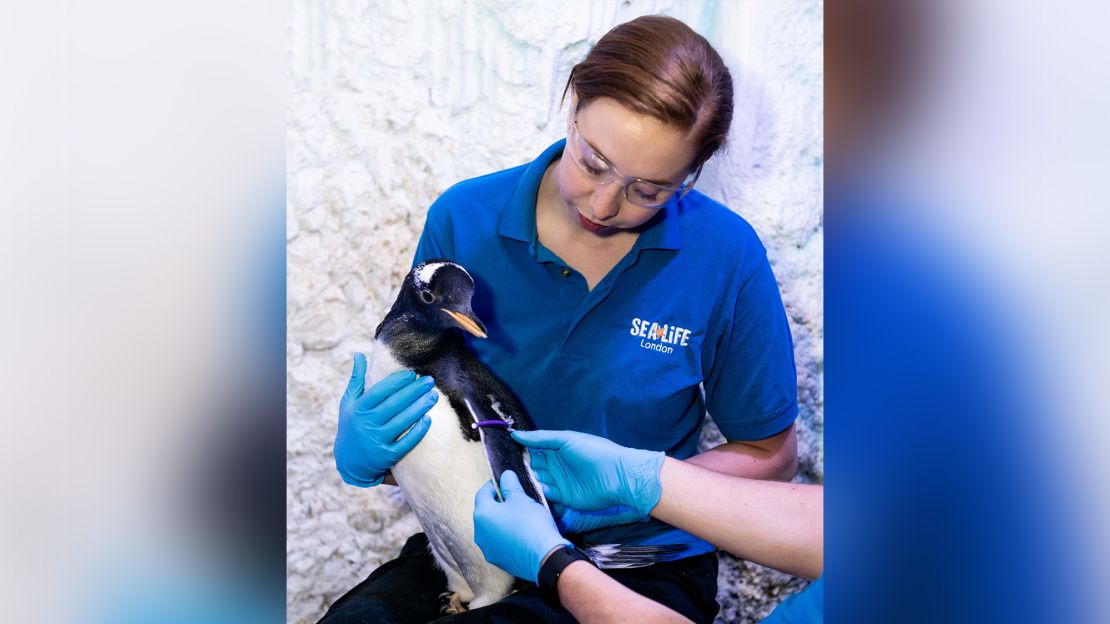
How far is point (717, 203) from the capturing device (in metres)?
1.48

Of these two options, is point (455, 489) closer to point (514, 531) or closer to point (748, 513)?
point (514, 531)

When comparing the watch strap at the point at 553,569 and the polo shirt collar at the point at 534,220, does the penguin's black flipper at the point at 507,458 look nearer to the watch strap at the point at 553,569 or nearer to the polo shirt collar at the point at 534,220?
the watch strap at the point at 553,569

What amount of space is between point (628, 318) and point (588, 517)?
11.8 inches

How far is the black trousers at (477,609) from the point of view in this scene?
4.31 ft

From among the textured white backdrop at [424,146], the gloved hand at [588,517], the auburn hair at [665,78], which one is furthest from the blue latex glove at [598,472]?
the auburn hair at [665,78]

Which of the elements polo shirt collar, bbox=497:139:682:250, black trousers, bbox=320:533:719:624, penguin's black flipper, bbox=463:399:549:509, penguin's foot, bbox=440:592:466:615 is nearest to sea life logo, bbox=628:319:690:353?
polo shirt collar, bbox=497:139:682:250

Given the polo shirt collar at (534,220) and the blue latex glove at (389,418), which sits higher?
the polo shirt collar at (534,220)

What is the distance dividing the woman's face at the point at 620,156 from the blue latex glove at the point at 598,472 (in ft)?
1.05

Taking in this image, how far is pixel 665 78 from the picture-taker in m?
1.26

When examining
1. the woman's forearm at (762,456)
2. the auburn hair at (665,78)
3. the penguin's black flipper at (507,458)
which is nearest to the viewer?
the auburn hair at (665,78)
